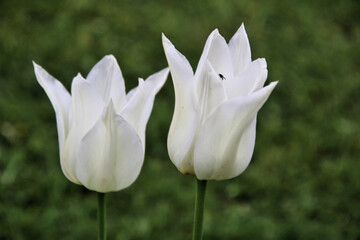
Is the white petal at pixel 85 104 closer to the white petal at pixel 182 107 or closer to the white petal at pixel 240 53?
the white petal at pixel 182 107

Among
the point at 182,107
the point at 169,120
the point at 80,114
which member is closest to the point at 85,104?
the point at 80,114

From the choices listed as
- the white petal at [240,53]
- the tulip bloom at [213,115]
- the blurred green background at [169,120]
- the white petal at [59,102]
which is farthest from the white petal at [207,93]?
the blurred green background at [169,120]

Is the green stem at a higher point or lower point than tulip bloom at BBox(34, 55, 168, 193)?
lower

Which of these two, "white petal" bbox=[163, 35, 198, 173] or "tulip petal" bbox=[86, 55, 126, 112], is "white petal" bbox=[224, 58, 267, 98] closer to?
"white petal" bbox=[163, 35, 198, 173]

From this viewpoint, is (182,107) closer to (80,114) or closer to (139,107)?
(139,107)

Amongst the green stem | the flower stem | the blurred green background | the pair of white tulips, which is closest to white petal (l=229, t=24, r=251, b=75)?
the pair of white tulips
